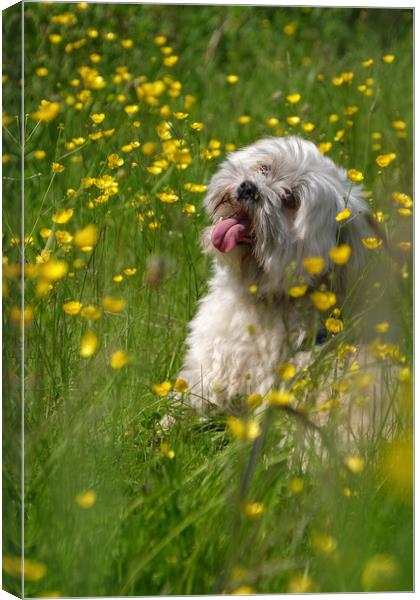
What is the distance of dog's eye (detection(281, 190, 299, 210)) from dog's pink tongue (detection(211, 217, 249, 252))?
0.54 ft

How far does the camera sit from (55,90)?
4184mm

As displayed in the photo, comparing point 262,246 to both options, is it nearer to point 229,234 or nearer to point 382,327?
point 229,234

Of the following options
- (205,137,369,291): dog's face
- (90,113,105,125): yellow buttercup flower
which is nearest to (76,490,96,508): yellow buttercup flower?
(205,137,369,291): dog's face

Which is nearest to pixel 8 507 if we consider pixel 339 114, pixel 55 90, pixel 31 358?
pixel 31 358

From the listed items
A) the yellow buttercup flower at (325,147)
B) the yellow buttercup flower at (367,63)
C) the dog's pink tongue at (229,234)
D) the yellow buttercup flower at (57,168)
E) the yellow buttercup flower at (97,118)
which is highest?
the yellow buttercup flower at (367,63)

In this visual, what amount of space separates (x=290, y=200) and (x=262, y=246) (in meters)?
0.23

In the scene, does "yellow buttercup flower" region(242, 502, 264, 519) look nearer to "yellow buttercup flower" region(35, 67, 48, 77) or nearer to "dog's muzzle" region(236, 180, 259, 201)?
"dog's muzzle" region(236, 180, 259, 201)

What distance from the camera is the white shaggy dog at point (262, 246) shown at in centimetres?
412

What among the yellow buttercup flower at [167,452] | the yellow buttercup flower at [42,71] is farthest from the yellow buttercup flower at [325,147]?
the yellow buttercup flower at [167,452]

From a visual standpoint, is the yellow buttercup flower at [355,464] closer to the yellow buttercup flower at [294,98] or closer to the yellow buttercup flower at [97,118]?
the yellow buttercup flower at [97,118]

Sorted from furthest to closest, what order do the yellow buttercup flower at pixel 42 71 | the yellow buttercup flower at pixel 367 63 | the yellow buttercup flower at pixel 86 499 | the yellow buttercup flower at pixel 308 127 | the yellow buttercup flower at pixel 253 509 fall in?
the yellow buttercup flower at pixel 308 127 → the yellow buttercup flower at pixel 367 63 → the yellow buttercup flower at pixel 42 71 → the yellow buttercup flower at pixel 86 499 → the yellow buttercup flower at pixel 253 509

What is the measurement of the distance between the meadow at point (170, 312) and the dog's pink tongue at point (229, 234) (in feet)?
0.71

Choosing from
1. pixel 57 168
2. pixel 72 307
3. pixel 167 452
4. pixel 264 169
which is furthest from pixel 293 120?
pixel 167 452

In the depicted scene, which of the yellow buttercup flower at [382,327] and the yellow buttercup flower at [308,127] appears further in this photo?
the yellow buttercup flower at [308,127]
